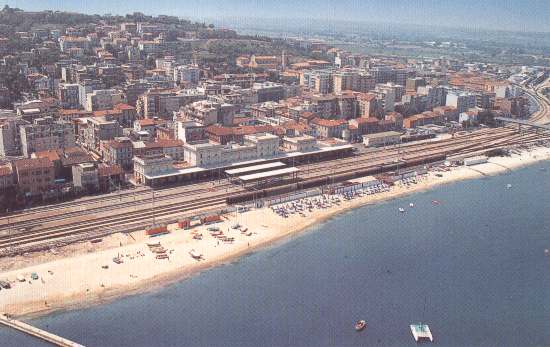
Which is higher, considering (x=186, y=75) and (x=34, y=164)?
(x=186, y=75)

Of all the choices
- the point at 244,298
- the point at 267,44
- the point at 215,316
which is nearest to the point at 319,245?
the point at 244,298

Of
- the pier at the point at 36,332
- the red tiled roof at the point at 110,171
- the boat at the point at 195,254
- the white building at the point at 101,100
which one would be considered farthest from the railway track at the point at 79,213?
the white building at the point at 101,100

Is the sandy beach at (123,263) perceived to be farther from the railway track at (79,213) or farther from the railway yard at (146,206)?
the railway track at (79,213)

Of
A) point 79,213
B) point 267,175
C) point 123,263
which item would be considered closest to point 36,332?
point 123,263

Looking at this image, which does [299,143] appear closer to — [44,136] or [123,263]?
[44,136]

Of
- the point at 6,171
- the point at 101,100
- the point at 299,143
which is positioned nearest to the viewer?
the point at 6,171

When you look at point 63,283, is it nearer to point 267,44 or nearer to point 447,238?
point 447,238
